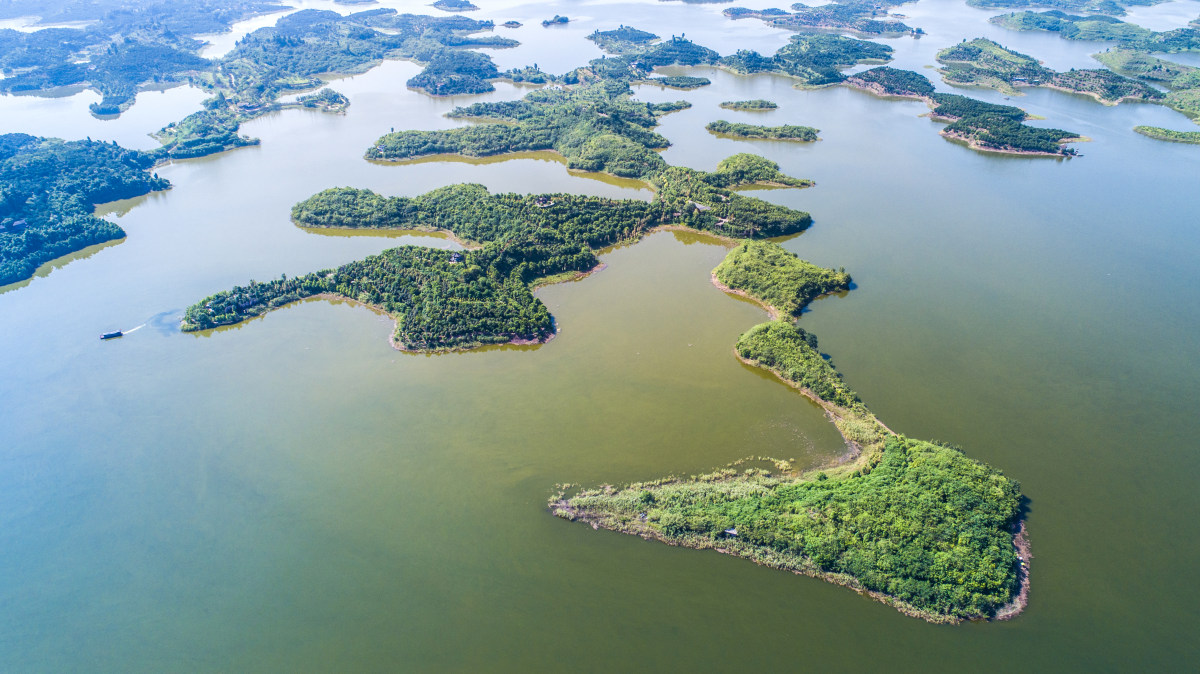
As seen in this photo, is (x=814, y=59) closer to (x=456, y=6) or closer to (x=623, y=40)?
(x=623, y=40)

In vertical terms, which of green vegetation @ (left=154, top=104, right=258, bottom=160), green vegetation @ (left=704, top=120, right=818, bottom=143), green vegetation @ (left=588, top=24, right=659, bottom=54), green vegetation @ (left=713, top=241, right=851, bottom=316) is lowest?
green vegetation @ (left=713, top=241, right=851, bottom=316)

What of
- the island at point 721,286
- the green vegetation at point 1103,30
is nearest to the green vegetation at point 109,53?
the island at point 721,286

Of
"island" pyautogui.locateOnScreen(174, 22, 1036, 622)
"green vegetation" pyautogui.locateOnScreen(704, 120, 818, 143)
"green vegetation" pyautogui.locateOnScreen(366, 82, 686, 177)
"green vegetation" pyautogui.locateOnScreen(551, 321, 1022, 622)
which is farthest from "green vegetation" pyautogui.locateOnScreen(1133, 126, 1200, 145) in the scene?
"green vegetation" pyautogui.locateOnScreen(551, 321, 1022, 622)

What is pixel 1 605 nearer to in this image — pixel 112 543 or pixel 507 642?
pixel 112 543

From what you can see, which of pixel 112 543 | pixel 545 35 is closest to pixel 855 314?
pixel 112 543

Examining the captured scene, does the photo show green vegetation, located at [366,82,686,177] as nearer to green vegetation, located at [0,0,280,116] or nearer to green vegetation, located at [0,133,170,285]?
green vegetation, located at [0,133,170,285]

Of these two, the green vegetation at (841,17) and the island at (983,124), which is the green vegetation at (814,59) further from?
the green vegetation at (841,17)
